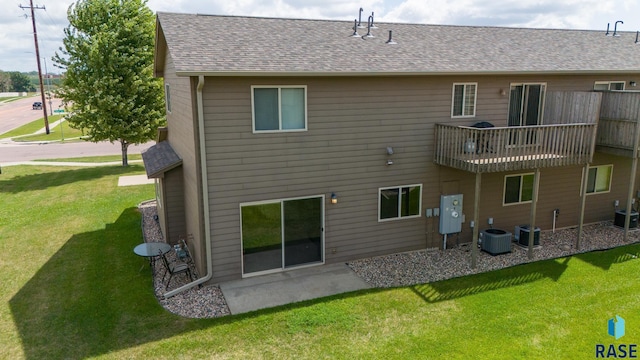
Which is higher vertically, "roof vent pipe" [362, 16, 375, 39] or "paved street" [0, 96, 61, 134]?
"roof vent pipe" [362, 16, 375, 39]

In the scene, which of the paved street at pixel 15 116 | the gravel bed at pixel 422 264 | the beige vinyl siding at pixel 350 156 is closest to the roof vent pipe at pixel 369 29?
the beige vinyl siding at pixel 350 156

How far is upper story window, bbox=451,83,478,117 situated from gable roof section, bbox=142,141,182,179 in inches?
294

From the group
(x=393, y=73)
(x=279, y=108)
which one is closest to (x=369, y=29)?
(x=393, y=73)

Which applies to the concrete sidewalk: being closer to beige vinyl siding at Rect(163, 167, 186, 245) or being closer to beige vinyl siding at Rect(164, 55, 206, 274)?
beige vinyl siding at Rect(164, 55, 206, 274)

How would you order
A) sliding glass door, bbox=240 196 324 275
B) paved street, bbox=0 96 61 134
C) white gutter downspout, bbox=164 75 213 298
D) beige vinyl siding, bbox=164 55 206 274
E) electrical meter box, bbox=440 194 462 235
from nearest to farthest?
white gutter downspout, bbox=164 75 213 298 < beige vinyl siding, bbox=164 55 206 274 < sliding glass door, bbox=240 196 324 275 < electrical meter box, bbox=440 194 462 235 < paved street, bbox=0 96 61 134

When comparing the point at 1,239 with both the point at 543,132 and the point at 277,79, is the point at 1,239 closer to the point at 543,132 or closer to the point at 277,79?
the point at 277,79

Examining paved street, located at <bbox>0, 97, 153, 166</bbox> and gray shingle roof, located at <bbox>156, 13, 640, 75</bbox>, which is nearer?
gray shingle roof, located at <bbox>156, 13, 640, 75</bbox>

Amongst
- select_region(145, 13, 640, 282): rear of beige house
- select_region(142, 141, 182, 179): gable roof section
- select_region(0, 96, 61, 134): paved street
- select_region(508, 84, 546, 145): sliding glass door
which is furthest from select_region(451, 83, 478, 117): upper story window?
select_region(0, 96, 61, 134): paved street

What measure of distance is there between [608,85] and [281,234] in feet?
36.0

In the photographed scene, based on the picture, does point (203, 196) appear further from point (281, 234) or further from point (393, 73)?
point (393, 73)

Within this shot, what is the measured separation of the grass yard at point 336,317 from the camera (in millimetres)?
7941

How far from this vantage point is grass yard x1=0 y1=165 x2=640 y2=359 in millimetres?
7941

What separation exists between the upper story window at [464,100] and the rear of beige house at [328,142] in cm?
4

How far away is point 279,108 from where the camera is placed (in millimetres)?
10344
